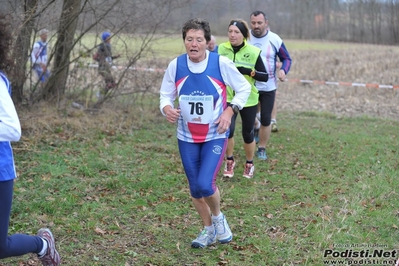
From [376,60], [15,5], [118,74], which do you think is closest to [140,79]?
[118,74]

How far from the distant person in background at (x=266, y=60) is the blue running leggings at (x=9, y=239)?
5.07 meters

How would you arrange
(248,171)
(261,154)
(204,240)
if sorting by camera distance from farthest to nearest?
(261,154) < (248,171) < (204,240)

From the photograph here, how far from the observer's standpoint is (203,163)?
5355 mm

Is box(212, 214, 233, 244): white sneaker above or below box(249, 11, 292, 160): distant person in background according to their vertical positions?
below

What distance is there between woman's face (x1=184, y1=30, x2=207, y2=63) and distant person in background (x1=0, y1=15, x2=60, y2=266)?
5.35 ft

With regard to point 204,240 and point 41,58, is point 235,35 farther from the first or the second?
point 41,58

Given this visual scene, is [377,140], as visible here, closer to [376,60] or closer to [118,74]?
[118,74]

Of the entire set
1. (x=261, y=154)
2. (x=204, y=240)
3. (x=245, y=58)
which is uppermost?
(x=245, y=58)

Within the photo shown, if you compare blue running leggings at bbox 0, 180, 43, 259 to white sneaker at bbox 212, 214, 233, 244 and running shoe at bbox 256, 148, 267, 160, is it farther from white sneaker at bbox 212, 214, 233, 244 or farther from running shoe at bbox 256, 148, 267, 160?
running shoe at bbox 256, 148, 267, 160

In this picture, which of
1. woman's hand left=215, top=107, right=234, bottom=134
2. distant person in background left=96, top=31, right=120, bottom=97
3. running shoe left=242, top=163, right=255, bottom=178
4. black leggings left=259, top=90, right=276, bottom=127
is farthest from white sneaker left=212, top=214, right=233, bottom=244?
distant person in background left=96, top=31, right=120, bottom=97

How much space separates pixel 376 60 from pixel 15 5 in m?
12.8

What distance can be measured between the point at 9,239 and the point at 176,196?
321 centimetres

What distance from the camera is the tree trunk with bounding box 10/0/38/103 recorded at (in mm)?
9229

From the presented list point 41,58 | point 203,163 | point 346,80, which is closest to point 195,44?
point 203,163
